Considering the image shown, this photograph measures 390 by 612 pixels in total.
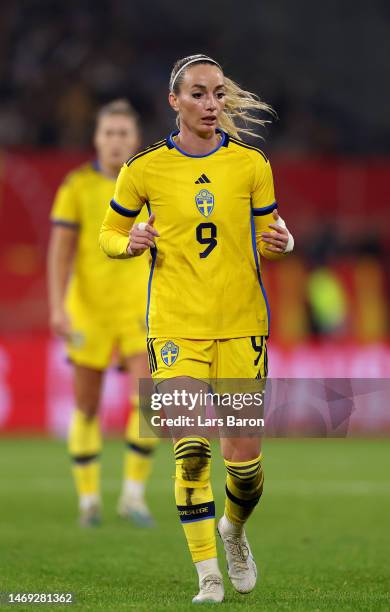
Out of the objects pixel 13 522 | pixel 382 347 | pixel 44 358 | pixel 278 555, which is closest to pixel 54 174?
pixel 44 358

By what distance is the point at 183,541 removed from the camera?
782 cm

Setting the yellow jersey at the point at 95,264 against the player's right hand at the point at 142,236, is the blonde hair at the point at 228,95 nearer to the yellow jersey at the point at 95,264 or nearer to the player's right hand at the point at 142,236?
the player's right hand at the point at 142,236

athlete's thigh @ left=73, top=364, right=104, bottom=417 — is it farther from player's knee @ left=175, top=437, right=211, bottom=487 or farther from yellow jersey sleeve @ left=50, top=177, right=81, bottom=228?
player's knee @ left=175, top=437, right=211, bottom=487

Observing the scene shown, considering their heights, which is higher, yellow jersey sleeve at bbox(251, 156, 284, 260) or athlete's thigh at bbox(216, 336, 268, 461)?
yellow jersey sleeve at bbox(251, 156, 284, 260)

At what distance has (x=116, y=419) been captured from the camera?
15.2m

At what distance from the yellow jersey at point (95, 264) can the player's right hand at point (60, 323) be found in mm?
228

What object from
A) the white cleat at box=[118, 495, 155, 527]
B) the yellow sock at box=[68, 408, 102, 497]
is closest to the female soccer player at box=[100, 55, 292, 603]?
the white cleat at box=[118, 495, 155, 527]

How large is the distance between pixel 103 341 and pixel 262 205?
11.0 ft

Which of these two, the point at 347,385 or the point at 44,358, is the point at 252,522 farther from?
the point at 44,358

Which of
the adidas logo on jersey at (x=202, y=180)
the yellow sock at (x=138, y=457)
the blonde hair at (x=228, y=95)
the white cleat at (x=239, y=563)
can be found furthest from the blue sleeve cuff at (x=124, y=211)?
the yellow sock at (x=138, y=457)

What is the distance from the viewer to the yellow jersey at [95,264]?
8.84 meters

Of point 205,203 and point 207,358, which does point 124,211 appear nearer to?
point 205,203

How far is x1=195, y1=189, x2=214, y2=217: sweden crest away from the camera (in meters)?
5.54

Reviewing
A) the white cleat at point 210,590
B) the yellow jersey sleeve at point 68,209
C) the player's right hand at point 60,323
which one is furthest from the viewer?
the yellow jersey sleeve at point 68,209
